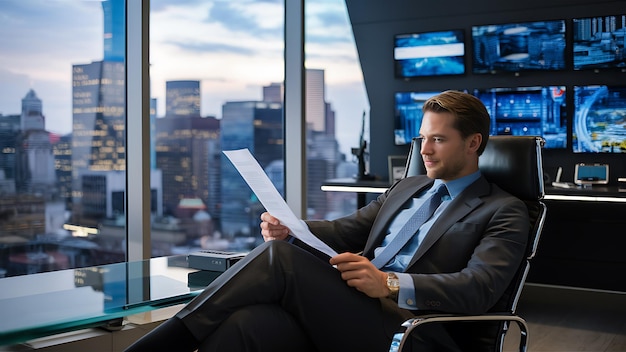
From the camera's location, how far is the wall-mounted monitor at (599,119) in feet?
16.3

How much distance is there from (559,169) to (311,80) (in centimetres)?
202

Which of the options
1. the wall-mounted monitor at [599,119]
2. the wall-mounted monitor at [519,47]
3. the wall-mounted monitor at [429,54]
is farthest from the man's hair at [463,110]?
the wall-mounted monitor at [429,54]

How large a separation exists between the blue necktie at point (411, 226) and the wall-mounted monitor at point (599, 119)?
9.20 ft

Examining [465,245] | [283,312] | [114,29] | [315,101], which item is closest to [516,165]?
[465,245]

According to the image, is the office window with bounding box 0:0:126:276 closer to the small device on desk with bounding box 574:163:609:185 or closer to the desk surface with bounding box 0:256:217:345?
the desk surface with bounding box 0:256:217:345

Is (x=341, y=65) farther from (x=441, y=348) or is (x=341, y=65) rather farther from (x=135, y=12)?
(x=441, y=348)

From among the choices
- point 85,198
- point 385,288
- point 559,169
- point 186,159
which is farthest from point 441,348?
point 559,169

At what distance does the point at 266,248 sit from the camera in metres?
2.14

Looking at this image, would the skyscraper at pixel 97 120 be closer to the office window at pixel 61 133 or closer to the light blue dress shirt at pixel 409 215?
the office window at pixel 61 133

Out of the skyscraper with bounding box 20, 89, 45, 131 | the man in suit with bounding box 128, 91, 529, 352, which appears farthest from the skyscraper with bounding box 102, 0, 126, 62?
the man in suit with bounding box 128, 91, 529, 352

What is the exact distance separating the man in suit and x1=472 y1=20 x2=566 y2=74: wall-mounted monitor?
294 centimetres

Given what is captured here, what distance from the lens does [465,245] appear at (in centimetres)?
241

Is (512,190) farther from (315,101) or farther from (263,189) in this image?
(315,101)

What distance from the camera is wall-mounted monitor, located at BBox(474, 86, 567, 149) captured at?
518 cm
